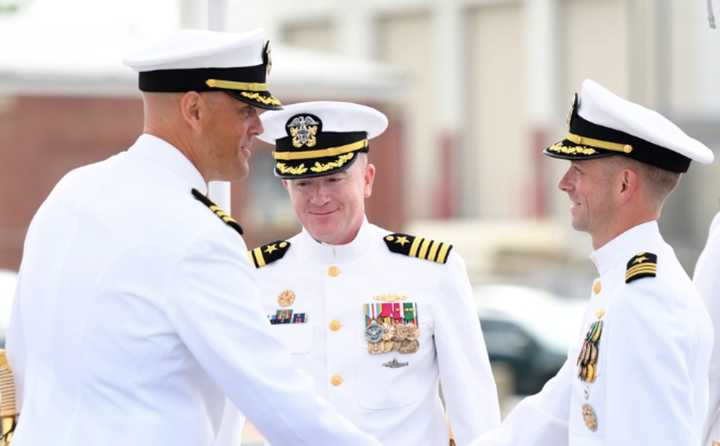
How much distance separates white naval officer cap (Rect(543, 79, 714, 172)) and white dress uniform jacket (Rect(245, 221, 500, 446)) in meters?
0.71

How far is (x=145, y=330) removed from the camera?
2.53 metres

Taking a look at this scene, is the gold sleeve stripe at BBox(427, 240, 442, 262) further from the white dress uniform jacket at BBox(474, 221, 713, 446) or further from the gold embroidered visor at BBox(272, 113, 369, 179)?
the white dress uniform jacket at BBox(474, 221, 713, 446)

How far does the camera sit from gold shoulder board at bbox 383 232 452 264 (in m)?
3.62

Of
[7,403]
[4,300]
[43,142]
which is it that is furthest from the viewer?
[43,142]

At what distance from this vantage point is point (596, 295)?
→ 9.53ft

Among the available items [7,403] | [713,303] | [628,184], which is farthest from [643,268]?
[7,403]

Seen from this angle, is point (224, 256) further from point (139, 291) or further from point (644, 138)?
point (644, 138)

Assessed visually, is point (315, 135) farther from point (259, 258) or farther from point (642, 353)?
point (642, 353)

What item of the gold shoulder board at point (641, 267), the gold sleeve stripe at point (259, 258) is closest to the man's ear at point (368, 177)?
the gold sleeve stripe at point (259, 258)

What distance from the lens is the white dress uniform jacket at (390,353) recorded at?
348 centimetres

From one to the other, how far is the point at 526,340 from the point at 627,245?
10195 millimetres

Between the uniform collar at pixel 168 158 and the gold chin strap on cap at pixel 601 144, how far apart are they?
79cm

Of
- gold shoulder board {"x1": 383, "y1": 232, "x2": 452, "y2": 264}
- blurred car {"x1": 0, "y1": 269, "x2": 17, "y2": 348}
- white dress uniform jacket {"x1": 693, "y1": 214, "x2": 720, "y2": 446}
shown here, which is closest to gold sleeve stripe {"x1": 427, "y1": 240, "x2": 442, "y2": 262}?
gold shoulder board {"x1": 383, "y1": 232, "x2": 452, "y2": 264}

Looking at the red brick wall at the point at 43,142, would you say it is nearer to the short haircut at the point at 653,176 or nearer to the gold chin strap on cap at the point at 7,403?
the gold chin strap on cap at the point at 7,403
